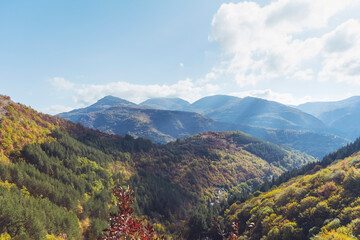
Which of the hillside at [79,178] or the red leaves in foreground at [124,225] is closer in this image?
the red leaves in foreground at [124,225]

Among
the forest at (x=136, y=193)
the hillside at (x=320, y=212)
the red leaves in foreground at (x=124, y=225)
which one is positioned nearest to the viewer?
the red leaves in foreground at (x=124, y=225)

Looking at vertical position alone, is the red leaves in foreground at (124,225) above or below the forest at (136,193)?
above

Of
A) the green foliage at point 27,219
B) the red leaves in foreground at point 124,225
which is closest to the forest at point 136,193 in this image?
the green foliage at point 27,219

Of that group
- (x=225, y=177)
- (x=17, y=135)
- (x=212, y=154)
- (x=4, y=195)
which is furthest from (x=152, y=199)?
(x=212, y=154)

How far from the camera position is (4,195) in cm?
2569

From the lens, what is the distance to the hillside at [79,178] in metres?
28.7

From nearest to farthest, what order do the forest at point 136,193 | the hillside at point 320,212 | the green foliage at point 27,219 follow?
the hillside at point 320,212, the green foliage at point 27,219, the forest at point 136,193

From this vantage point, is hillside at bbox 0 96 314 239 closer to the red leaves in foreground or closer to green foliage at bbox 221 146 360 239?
the red leaves in foreground

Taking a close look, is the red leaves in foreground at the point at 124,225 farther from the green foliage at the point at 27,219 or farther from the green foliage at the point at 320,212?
the green foliage at the point at 27,219

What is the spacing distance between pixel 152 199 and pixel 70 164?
4086 centimetres

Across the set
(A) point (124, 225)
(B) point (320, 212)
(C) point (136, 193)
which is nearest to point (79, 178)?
(C) point (136, 193)

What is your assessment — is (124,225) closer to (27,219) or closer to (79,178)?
(27,219)

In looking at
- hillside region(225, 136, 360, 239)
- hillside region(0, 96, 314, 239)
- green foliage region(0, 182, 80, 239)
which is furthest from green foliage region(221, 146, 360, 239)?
hillside region(0, 96, 314, 239)

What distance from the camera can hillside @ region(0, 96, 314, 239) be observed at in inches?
1131
